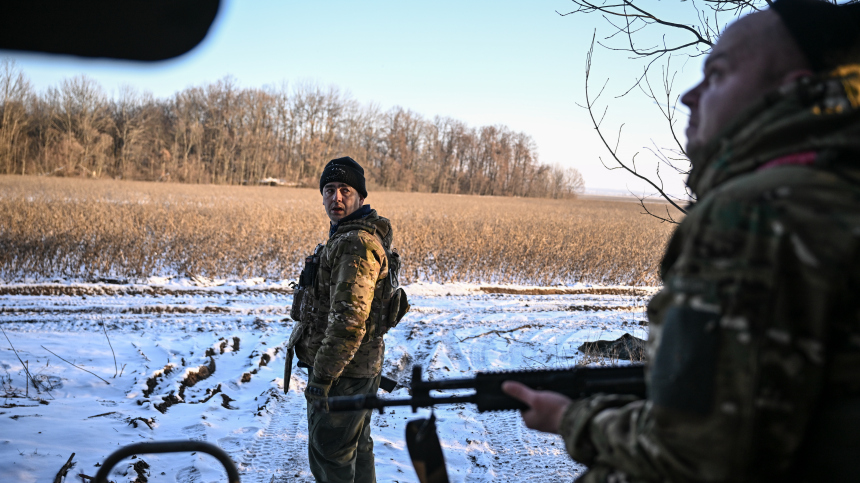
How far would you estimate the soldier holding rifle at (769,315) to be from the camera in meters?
0.77

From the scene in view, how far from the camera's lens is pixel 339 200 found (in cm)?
314

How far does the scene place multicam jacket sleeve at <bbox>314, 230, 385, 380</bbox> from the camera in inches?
108

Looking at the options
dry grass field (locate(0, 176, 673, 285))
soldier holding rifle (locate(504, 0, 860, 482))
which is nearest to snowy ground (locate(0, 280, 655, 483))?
dry grass field (locate(0, 176, 673, 285))

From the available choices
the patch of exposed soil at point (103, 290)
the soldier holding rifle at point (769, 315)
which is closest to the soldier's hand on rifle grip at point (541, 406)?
the soldier holding rifle at point (769, 315)

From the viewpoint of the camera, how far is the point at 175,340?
20.5 feet

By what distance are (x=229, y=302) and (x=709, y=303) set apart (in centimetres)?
852

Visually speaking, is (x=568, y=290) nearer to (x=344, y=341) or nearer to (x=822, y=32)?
(x=344, y=341)

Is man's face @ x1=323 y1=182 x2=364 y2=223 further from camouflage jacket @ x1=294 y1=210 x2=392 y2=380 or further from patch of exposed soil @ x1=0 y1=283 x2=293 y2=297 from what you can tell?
patch of exposed soil @ x1=0 y1=283 x2=293 y2=297

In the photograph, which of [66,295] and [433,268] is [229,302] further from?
[433,268]

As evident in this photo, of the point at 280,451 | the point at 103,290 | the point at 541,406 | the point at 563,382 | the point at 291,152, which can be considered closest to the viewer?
the point at 541,406

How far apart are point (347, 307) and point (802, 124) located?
2.24 m

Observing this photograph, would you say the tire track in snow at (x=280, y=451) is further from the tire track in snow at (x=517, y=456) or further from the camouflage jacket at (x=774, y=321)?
the camouflage jacket at (x=774, y=321)

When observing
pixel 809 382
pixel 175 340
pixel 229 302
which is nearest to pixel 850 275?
pixel 809 382

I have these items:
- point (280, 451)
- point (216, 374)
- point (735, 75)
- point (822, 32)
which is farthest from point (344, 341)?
point (216, 374)
